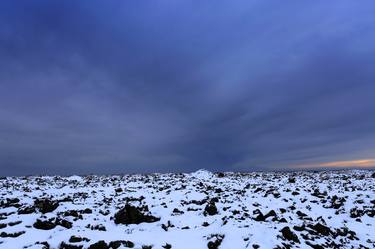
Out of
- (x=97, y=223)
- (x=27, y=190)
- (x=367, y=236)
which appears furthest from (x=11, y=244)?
(x=27, y=190)

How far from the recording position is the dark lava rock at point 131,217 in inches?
794

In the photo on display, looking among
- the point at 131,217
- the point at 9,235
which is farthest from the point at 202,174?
the point at 9,235

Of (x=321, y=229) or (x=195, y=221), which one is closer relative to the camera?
(x=321, y=229)

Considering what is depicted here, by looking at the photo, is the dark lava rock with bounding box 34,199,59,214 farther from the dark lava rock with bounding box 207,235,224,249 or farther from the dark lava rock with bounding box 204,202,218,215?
the dark lava rock with bounding box 207,235,224,249

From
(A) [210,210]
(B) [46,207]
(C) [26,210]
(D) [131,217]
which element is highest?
(B) [46,207]

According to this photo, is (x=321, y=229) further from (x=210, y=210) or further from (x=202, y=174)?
(x=202, y=174)

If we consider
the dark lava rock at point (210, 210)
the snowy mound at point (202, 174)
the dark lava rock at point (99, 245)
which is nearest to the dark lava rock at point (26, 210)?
the dark lava rock at point (99, 245)

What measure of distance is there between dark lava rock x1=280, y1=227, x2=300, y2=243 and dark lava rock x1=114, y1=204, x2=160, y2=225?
8378 mm

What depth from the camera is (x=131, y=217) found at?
807 inches

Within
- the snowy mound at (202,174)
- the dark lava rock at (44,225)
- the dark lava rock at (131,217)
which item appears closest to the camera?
the dark lava rock at (44,225)

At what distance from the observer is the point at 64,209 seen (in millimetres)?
23547

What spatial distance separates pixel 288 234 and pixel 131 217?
9.76 m

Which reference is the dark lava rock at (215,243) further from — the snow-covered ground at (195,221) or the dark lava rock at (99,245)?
the dark lava rock at (99,245)

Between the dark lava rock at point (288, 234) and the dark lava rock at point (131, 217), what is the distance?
8.38m
